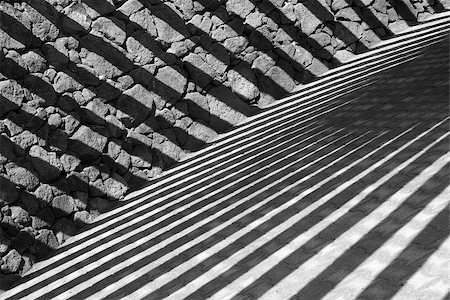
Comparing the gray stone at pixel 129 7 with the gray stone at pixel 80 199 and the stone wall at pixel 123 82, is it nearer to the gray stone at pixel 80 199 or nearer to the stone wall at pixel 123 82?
the stone wall at pixel 123 82

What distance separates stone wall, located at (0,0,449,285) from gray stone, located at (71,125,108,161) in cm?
1

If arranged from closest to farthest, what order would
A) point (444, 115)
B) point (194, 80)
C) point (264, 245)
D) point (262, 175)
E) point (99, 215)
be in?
point (264, 245), point (444, 115), point (262, 175), point (99, 215), point (194, 80)

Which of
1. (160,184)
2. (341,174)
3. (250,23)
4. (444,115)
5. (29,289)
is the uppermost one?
(250,23)

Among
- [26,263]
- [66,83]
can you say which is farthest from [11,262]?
[66,83]

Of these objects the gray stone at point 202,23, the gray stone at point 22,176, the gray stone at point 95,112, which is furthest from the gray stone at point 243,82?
the gray stone at point 22,176

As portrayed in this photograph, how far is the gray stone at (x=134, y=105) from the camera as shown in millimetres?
7234

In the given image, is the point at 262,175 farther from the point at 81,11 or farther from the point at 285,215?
the point at 81,11

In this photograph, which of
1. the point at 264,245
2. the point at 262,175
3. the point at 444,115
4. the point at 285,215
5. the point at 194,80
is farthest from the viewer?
the point at 194,80

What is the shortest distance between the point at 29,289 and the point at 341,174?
9.10 feet

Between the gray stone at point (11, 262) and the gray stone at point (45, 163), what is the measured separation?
75cm

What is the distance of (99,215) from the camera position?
22.9 feet

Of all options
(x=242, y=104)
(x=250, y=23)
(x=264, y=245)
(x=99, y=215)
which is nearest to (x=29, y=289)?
(x=99, y=215)

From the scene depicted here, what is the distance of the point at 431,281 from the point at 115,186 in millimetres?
4259

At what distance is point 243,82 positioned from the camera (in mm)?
7996
